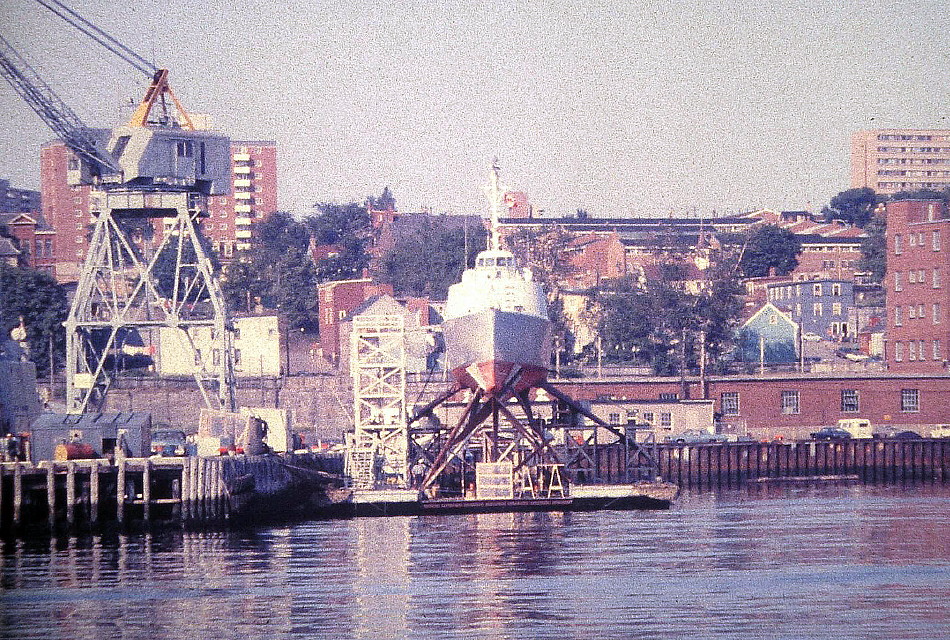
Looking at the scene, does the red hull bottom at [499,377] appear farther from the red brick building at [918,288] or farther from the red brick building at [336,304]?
the red brick building at [336,304]

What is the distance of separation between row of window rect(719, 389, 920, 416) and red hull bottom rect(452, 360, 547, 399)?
25.7 metres

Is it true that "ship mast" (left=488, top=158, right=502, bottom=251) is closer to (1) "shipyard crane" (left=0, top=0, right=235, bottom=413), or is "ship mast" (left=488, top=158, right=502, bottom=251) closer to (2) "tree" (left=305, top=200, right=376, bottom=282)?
(1) "shipyard crane" (left=0, top=0, right=235, bottom=413)

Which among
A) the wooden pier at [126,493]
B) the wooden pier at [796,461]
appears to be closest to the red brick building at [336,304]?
the wooden pier at [796,461]

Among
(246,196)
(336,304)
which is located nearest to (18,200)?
(246,196)

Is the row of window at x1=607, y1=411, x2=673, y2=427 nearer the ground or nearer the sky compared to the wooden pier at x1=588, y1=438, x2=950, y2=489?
nearer the sky

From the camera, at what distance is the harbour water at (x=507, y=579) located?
3444 cm

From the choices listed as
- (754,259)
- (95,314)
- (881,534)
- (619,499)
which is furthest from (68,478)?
(754,259)

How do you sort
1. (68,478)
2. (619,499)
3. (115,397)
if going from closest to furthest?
(68,478), (619,499), (115,397)

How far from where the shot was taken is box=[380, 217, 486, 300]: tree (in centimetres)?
14250

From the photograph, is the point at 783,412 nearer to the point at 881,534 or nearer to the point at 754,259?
the point at 881,534

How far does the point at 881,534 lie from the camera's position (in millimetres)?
49844

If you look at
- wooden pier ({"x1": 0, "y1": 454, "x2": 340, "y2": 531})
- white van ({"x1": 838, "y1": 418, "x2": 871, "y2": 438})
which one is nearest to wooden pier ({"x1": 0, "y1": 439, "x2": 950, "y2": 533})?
wooden pier ({"x1": 0, "y1": 454, "x2": 340, "y2": 531})

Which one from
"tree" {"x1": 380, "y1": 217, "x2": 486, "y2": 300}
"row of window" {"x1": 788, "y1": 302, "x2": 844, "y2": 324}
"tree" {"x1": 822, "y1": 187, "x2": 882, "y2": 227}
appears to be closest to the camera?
"row of window" {"x1": 788, "y1": 302, "x2": 844, "y2": 324}

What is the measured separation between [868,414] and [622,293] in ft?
114
